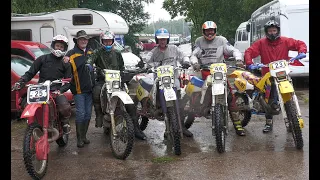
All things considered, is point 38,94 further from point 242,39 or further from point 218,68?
point 242,39

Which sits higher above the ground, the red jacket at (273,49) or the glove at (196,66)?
the red jacket at (273,49)

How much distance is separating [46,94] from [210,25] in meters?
2.98

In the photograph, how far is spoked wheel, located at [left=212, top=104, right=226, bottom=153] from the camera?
18.9ft

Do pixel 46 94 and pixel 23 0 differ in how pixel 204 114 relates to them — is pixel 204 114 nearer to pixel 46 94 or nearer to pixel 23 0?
pixel 46 94

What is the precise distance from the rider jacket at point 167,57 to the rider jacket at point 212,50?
0.71 feet

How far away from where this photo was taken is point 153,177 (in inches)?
198

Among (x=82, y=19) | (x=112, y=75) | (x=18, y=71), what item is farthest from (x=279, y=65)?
(x=82, y=19)

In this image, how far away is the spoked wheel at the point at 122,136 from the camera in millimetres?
5520

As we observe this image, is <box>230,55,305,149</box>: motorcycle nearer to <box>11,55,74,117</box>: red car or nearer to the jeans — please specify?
the jeans

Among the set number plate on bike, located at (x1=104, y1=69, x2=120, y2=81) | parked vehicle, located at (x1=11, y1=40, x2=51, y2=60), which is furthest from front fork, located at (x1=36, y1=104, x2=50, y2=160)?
parked vehicle, located at (x1=11, y1=40, x2=51, y2=60)

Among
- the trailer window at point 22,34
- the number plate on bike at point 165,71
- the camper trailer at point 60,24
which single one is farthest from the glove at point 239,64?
the trailer window at point 22,34

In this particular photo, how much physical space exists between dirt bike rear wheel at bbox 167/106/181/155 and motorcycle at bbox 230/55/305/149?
149 cm

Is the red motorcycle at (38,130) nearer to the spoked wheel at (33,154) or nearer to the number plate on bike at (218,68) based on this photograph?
the spoked wheel at (33,154)
